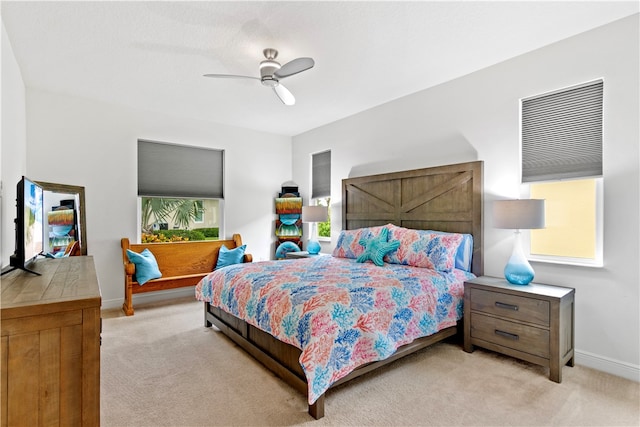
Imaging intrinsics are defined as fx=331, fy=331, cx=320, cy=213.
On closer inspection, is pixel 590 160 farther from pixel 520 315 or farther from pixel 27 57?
pixel 27 57

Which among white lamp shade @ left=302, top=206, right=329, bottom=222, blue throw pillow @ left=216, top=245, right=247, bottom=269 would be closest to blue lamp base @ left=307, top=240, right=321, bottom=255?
white lamp shade @ left=302, top=206, right=329, bottom=222

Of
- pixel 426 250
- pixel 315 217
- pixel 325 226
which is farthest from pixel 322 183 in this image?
pixel 426 250

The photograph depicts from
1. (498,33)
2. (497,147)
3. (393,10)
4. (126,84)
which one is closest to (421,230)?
(497,147)

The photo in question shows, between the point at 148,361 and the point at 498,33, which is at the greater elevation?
the point at 498,33

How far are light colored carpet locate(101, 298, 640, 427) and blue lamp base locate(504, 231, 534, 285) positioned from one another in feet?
2.26

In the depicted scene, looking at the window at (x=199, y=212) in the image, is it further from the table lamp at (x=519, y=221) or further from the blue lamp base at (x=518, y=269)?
the blue lamp base at (x=518, y=269)

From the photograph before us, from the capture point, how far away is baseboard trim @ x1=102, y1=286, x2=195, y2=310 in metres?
4.49

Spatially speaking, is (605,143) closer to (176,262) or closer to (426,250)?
(426,250)

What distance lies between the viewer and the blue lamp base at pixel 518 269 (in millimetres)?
2816

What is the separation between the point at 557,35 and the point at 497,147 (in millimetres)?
1031

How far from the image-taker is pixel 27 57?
319 cm

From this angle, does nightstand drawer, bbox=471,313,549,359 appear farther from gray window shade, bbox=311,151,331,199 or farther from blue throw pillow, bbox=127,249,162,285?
blue throw pillow, bbox=127,249,162,285

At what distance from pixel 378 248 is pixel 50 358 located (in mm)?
2898

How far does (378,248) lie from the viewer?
3.64 metres
